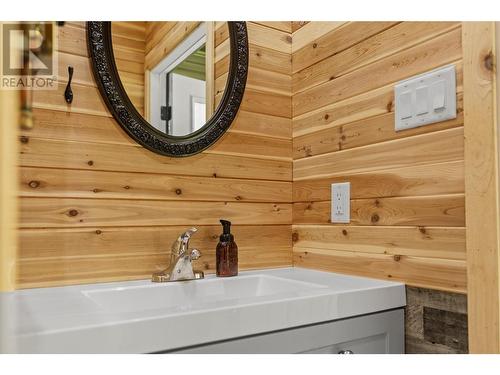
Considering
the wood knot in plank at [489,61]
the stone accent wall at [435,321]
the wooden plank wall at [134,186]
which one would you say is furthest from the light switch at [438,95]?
the wooden plank wall at [134,186]

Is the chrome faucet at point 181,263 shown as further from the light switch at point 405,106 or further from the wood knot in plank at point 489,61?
the wood knot in plank at point 489,61

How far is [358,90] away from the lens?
4.23ft

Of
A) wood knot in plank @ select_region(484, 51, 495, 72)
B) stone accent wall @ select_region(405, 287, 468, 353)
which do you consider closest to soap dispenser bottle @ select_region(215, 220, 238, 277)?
stone accent wall @ select_region(405, 287, 468, 353)

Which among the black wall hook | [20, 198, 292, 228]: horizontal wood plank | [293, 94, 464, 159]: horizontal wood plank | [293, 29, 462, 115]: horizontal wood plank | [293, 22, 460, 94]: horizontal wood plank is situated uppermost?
[293, 22, 460, 94]: horizontal wood plank

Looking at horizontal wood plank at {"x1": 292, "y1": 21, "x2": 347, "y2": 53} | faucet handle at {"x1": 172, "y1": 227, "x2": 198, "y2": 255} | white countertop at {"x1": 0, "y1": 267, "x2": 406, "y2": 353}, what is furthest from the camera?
horizontal wood plank at {"x1": 292, "y1": 21, "x2": 347, "y2": 53}

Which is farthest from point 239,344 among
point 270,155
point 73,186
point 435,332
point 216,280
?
point 270,155

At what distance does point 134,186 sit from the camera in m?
1.23

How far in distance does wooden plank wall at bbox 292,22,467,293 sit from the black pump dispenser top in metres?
0.31

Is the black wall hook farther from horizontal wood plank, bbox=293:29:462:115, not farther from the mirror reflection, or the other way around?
horizontal wood plank, bbox=293:29:462:115

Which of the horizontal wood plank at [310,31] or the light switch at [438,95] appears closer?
the light switch at [438,95]

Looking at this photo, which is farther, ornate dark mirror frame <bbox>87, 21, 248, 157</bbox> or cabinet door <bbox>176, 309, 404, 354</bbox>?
ornate dark mirror frame <bbox>87, 21, 248, 157</bbox>

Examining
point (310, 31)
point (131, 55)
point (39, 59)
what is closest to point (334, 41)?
point (310, 31)

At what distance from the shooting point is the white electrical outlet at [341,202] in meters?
1.31

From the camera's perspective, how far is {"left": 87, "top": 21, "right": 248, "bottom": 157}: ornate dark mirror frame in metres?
1.19
